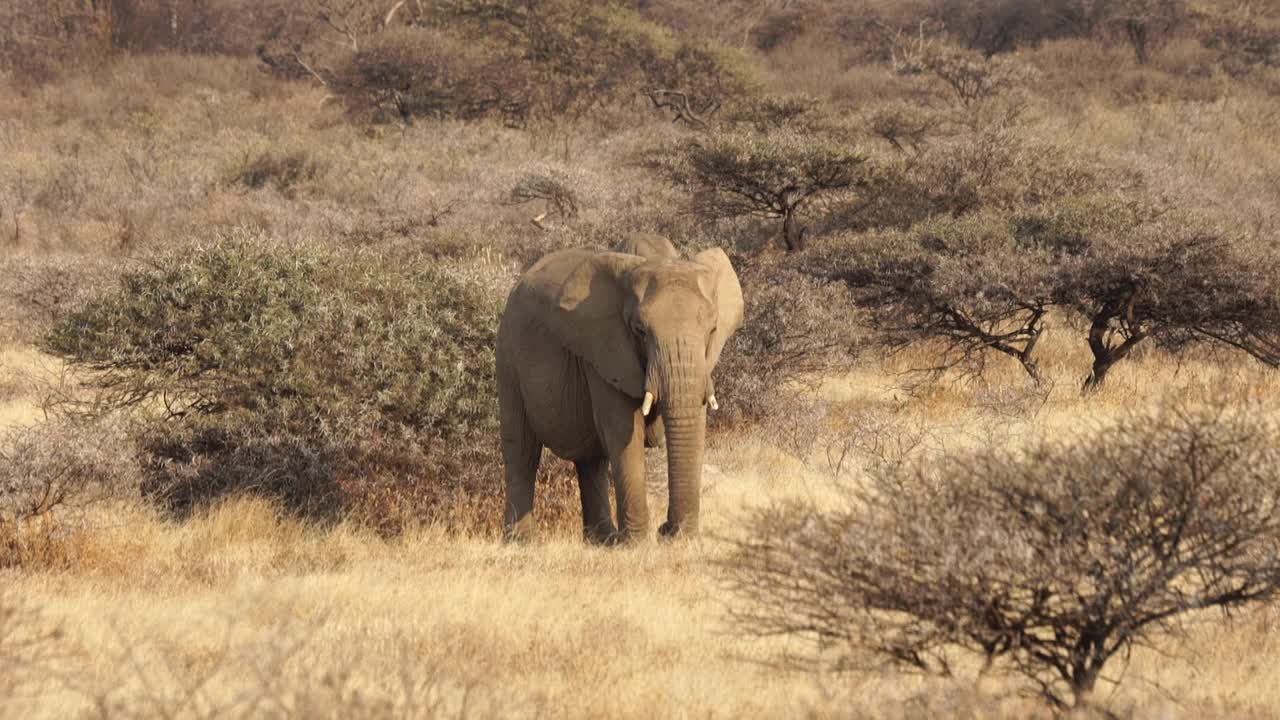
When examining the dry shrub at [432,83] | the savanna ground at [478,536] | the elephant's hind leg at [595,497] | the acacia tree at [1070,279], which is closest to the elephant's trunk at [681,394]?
the savanna ground at [478,536]

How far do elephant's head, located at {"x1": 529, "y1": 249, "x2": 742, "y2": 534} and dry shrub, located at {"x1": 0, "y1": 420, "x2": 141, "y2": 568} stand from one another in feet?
10.7

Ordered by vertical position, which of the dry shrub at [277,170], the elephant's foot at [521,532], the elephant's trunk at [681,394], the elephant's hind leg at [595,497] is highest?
the elephant's trunk at [681,394]

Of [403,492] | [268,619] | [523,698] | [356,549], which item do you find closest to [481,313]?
[403,492]

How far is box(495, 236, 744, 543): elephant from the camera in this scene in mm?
7879

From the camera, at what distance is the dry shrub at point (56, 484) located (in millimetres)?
8648

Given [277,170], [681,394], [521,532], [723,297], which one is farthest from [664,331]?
[277,170]

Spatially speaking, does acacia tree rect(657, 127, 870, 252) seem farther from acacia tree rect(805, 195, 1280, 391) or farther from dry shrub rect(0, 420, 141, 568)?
dry shrub rect(0, 420, 141, 568)

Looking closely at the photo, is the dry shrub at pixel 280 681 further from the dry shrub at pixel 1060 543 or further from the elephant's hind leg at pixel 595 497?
the elephant's hind leg at pixel 595 497

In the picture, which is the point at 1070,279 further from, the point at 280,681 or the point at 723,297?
the point at 280,681

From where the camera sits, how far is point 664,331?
7.81m

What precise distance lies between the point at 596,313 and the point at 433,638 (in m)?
2.41

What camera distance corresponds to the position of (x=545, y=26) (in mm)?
42906

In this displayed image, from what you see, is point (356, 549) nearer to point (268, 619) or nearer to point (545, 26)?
point (268, 619)

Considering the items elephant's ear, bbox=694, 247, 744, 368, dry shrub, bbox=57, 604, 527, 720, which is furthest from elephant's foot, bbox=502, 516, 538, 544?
dry shrub, bbox=57, 604, 527, 720
